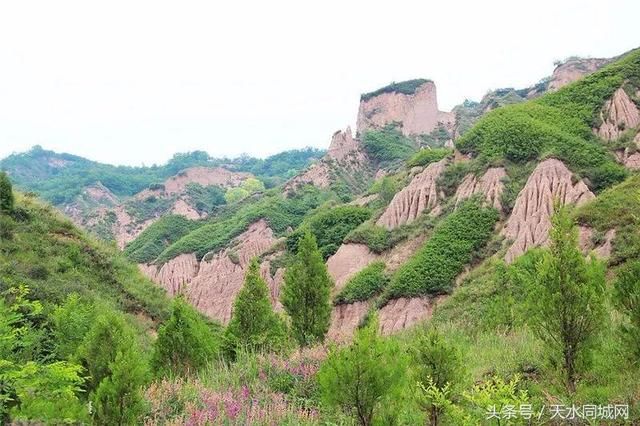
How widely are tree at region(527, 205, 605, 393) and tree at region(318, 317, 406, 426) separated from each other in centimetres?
353

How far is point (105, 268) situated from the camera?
29625 mm

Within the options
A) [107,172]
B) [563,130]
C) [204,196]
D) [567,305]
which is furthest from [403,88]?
[567,305]

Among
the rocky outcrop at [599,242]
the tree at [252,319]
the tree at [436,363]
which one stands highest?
the tree at [436,363]

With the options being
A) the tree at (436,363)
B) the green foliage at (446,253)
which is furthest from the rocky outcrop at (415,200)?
the tree at (436,363)

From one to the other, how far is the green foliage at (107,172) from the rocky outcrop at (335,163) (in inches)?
2062

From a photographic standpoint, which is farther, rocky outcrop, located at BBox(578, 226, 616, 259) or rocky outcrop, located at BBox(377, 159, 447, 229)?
rocky outcrop, located at BBox(377, 159, 447, 229)

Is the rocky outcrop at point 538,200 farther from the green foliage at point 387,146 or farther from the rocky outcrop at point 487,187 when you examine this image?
the green foliage at point 387,146

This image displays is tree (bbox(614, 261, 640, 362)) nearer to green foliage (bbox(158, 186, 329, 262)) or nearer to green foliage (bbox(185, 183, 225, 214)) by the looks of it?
green foliage (bbox(158, 186, 329, 262))

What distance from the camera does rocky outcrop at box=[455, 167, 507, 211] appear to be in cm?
4241

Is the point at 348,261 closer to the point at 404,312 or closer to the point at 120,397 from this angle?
the point at 404,312

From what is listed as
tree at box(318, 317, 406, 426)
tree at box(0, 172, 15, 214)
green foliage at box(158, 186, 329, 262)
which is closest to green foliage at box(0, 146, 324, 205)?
green foliage at box(158, 186, 329, 262)

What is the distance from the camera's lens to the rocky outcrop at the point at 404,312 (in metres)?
36.9

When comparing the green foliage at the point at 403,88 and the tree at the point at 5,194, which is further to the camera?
the green foliage at the point at 403,88

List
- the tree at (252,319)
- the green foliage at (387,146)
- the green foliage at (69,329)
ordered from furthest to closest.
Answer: the green foliage at (387,146)
the tree at (252,319)
the green foliage at (69,329)
